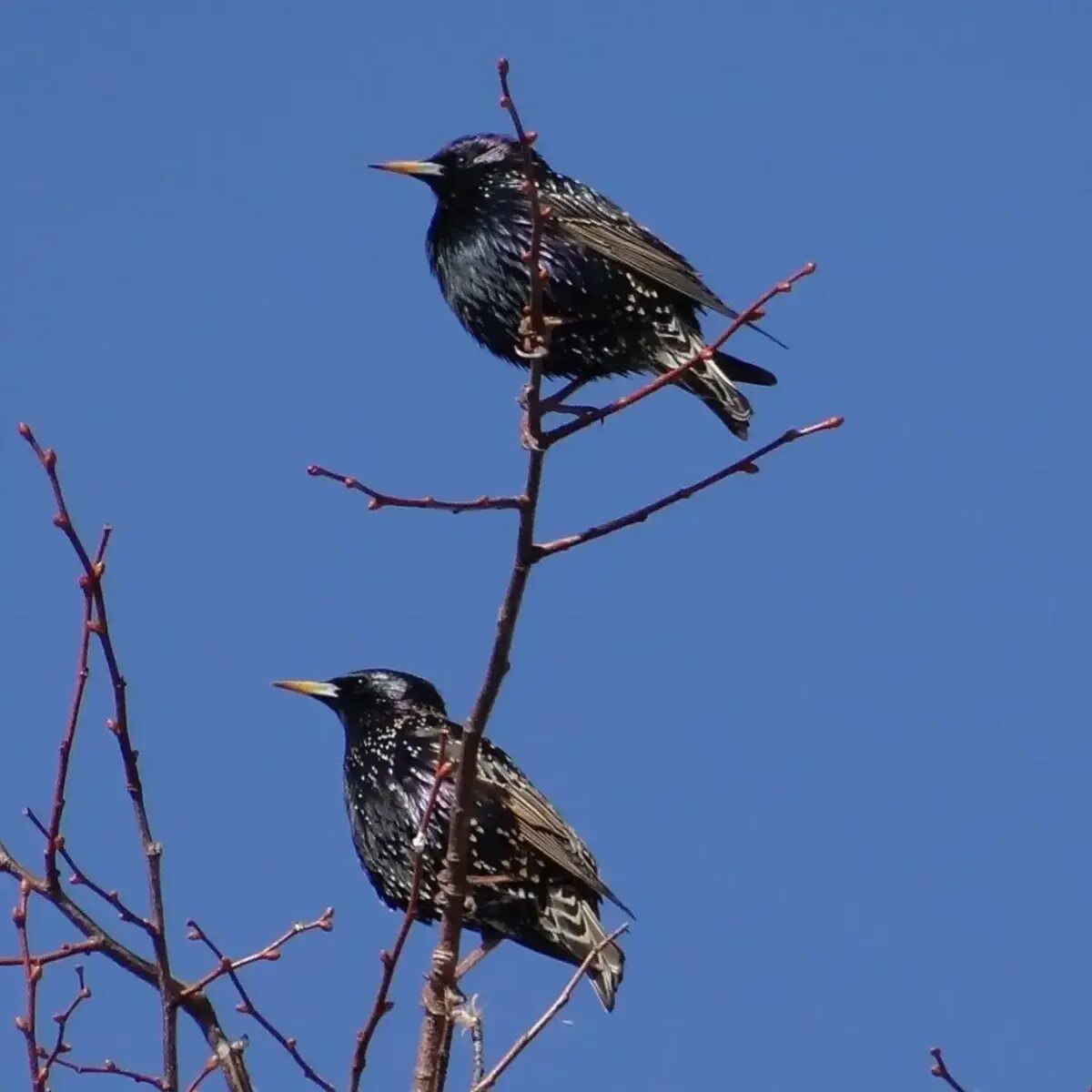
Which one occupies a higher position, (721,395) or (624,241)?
(624,241)

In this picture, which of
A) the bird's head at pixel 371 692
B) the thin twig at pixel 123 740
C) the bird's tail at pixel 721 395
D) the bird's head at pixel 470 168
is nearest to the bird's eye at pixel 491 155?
Answer: the bird's head at pixel 470 168

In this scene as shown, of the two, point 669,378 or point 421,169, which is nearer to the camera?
point 669,378

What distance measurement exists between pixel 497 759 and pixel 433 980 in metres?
1.71

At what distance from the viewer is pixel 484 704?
309 centimetres

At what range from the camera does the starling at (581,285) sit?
5117 millimetres

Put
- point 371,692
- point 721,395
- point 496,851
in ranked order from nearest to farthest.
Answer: point 496,851 < point 721,395 < point 371,692

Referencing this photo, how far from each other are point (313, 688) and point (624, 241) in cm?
157

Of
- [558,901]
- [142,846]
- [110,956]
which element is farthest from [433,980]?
[558,901]

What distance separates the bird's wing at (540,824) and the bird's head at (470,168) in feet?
5.31

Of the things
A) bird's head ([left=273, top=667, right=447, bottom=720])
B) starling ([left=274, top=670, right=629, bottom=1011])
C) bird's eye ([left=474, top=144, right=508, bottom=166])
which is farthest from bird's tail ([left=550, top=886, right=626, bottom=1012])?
bird's eye ([left=474, top=144, right=508, bottom=166])

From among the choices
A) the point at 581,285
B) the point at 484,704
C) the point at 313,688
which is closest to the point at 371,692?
the point at 313,688

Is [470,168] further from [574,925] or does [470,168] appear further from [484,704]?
[484,704]

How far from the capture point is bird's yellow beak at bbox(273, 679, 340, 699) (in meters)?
5.45

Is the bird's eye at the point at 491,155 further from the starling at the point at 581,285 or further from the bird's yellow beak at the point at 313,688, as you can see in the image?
the bird's yellow beak at the point at 313,688
